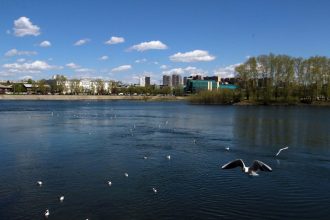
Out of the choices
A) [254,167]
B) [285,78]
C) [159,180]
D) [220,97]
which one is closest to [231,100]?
[220,97]

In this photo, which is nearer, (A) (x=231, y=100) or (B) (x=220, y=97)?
(A) (x=231, y=100)

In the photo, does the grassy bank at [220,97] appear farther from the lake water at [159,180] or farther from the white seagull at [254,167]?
the white seagull at [254,167]

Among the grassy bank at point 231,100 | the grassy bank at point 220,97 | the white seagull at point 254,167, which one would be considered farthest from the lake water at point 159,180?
the grassy bank at point 220,97

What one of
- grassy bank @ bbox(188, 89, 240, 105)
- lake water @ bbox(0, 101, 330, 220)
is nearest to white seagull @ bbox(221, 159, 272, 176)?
lake water @ bbox(0, 101, 330, 220)

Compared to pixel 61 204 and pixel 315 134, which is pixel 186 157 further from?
pixel 315 134

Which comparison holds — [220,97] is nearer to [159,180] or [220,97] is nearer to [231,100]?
[231,100]

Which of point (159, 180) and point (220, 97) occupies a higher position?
point (220, 97)

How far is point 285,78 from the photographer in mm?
150250

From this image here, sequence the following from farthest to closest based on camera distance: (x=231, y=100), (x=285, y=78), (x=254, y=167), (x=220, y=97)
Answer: (x=220, y=97), (x=231, y=100), (x=285, y=78), (x=254, y=167)

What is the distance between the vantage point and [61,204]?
19688 mm

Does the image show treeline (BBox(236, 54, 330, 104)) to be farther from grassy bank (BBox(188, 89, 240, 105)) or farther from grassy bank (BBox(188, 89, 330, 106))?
grassy bank (BBox(188, 89, 240, 105))

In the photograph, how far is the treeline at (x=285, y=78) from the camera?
148 meters

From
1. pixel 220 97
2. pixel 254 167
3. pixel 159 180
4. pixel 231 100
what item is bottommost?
pixel 159 180

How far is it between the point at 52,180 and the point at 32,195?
2988 mm
